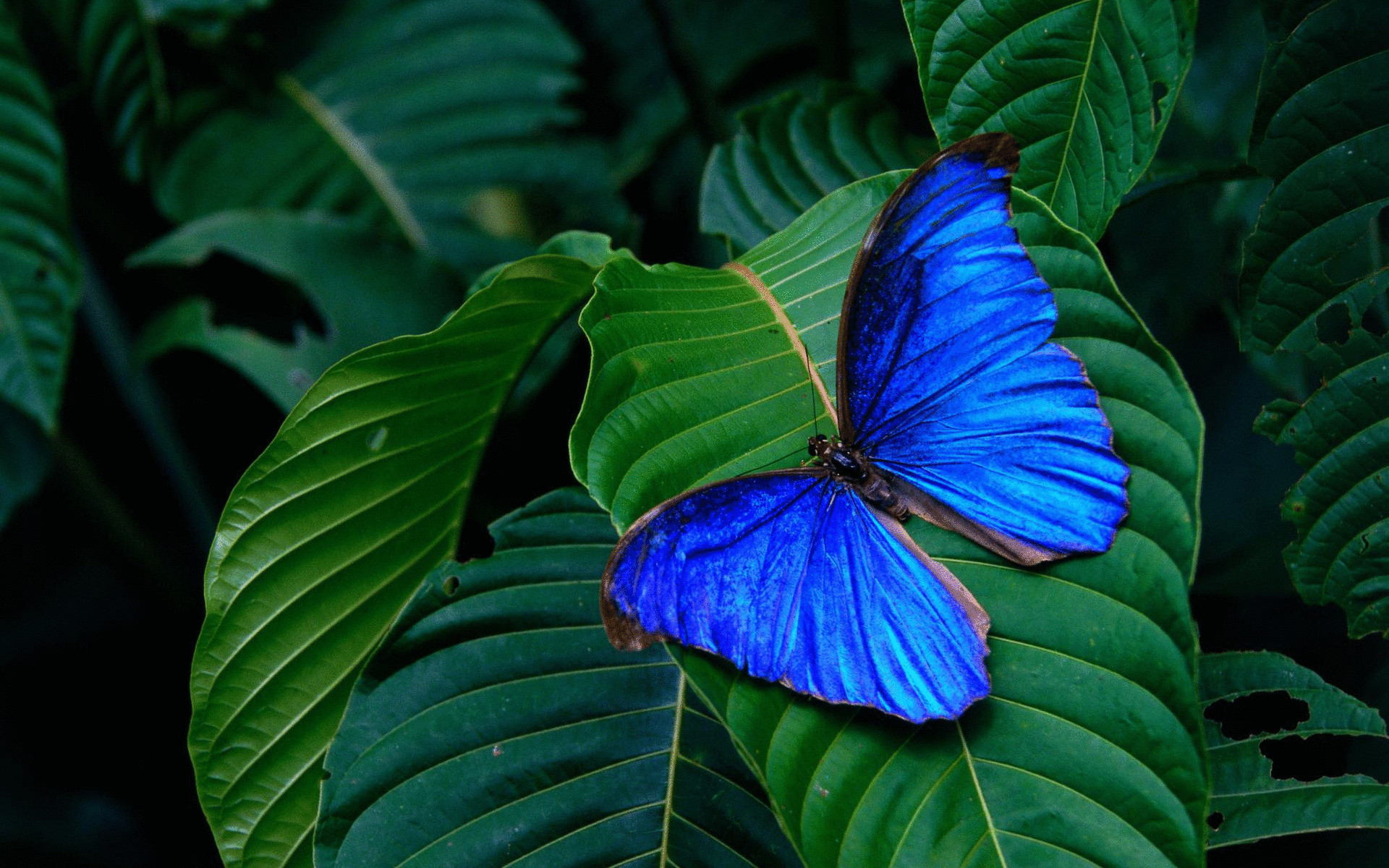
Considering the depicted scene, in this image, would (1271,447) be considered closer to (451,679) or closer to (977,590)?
(977,590)

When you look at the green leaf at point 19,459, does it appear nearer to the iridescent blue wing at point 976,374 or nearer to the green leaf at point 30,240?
the green leaf at point 30,240

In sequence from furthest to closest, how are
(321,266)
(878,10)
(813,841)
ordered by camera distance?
(878,10), (321,266), (813,841)

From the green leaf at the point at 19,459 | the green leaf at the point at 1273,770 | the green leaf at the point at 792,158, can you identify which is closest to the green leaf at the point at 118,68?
the green leaf at the point at 19,459

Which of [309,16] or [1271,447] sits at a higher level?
[309,16]

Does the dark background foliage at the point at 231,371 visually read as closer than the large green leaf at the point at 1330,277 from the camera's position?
No

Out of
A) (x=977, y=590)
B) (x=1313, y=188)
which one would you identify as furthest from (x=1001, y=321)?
(x=1313, y=188)

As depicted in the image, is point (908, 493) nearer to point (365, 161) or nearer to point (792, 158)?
point (792, 158)
